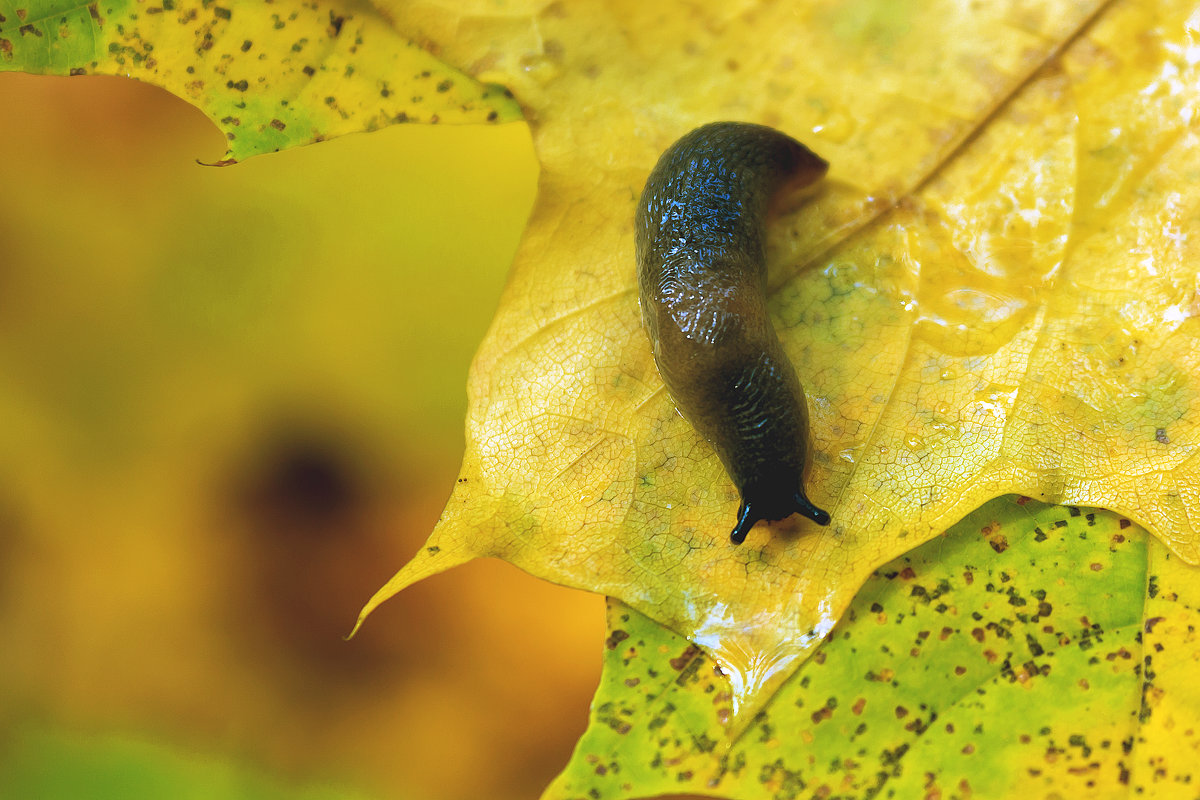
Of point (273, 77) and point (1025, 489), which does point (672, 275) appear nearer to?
point (1025, 489)

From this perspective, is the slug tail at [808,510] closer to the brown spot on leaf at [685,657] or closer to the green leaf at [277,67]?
the brown spot on leaf at [685,657]

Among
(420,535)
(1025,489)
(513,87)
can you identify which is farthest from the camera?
(420,535)

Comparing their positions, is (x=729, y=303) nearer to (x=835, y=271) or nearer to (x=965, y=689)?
(x=835, y=271)

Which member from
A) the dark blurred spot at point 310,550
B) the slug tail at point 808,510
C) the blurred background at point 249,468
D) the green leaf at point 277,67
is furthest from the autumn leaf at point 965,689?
the green leaf at point 277,67

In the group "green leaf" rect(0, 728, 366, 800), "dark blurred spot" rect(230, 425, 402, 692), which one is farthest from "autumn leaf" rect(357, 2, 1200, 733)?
"green leaf" rect(0, 728, 366, 800)

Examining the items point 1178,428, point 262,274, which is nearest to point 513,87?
point 262,274

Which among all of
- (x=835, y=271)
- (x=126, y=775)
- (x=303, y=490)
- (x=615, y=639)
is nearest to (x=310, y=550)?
(x=303, y=490)
